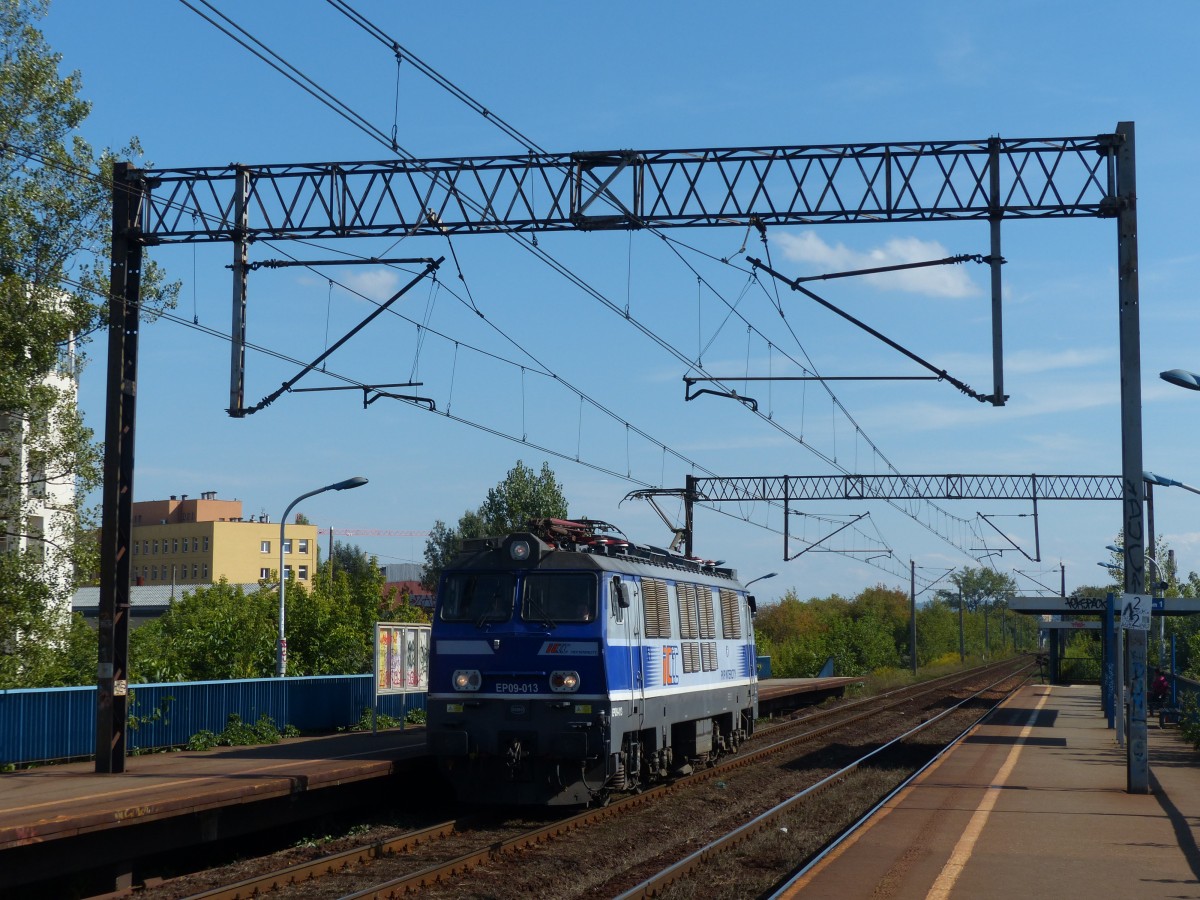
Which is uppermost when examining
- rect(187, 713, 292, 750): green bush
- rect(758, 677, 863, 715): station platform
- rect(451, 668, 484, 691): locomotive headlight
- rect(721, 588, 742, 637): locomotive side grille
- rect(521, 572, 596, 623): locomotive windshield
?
rect(521, 572, 596, 623): locomotive windshield

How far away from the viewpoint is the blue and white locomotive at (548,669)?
15.6m

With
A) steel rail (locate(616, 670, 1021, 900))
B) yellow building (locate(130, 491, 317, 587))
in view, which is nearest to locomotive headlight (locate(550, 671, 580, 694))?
steel rail (locate(616, 670, 1021, 900))

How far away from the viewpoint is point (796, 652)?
70375 mm

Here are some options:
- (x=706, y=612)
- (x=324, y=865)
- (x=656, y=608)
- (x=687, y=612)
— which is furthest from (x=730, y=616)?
(x=324, y=865)

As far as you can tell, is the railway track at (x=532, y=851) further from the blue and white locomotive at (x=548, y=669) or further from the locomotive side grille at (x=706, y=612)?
the locomotive side grille at (x=706, y=612)

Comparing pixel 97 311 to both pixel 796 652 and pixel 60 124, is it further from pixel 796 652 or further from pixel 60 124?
pixel 796 652

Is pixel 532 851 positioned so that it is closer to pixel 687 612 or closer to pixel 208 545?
pixel 687 612

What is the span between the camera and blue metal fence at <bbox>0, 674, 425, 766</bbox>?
16.3 meters

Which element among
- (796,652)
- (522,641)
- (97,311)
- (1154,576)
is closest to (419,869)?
(522,641)

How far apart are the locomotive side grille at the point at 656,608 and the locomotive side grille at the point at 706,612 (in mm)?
1944

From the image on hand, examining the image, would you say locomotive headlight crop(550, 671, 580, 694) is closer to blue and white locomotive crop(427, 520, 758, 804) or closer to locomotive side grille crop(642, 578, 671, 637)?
blue and white locomotive crop(427, 520, 758, 804)

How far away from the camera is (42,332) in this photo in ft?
75.0

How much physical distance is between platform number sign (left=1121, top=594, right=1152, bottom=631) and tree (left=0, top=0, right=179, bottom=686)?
16.4 metres

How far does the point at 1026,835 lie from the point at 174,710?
38.4ft
